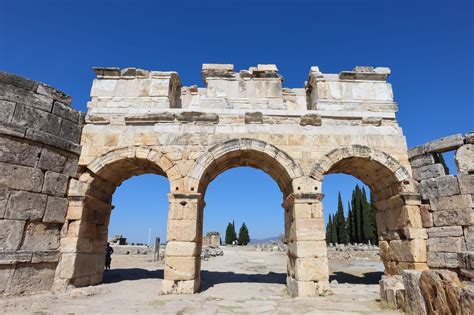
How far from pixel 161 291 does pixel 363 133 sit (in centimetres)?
623

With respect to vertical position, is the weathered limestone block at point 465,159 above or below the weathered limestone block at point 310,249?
above

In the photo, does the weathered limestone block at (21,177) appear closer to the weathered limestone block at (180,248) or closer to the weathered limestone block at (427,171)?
the weathered limestone block at (180,248)

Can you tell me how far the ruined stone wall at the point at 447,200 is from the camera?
624cm

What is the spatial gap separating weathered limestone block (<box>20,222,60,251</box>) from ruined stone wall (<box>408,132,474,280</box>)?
27.7 ft

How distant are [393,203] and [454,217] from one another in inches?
52.9

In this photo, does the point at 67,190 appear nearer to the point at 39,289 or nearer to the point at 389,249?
the point at 39,289

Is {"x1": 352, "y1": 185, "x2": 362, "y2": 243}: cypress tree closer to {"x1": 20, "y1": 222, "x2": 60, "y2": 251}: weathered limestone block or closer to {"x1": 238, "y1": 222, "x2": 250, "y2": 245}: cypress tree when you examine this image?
{"x1": 238, "y1": 222, "x2": 250, "y2": 245}: cypress tree

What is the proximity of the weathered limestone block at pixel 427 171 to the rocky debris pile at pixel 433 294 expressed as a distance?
3.21 metres

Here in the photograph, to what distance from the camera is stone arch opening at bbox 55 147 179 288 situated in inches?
256

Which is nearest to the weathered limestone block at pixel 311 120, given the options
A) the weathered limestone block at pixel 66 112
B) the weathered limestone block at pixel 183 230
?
the weathered limestone block at pixel 183 230

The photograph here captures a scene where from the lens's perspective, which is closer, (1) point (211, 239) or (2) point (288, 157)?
(2) point (288, 157)

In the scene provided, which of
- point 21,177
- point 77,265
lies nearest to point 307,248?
point 77,265

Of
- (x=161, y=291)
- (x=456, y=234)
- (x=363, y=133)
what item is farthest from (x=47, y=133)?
(x=456, y=234)

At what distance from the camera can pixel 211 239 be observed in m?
30.3
